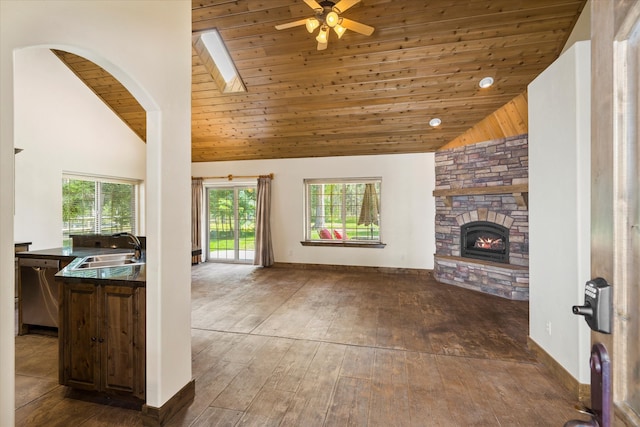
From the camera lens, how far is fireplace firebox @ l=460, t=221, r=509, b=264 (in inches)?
195

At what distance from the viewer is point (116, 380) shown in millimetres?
2143

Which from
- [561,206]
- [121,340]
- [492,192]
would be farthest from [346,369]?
[492,192]

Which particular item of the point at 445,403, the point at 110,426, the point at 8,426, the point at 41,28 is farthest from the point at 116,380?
the point at 445,403

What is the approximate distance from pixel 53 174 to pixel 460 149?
6.84 meters

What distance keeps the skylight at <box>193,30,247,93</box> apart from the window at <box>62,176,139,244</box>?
3.19 metres

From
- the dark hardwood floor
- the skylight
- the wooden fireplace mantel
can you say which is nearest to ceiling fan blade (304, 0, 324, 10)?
the skylight

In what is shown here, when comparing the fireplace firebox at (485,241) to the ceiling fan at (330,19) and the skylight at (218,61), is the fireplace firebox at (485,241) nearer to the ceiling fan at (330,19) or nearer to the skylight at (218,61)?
the ceiling fan at (330,19)

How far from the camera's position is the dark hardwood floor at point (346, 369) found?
2.06 m

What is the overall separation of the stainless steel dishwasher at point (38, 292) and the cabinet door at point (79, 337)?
52.0 inches

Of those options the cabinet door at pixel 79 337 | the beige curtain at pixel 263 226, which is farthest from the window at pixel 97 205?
the cabinet door at pixel 79 337

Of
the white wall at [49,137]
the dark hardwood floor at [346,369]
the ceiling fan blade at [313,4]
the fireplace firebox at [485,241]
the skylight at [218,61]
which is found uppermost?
the skylight at [218,61]

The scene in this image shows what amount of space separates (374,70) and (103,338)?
170 inches

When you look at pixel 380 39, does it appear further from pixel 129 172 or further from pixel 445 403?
pixel 129 172

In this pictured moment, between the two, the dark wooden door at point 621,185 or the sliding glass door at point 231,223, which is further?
the sliding glass door at point 231,223
